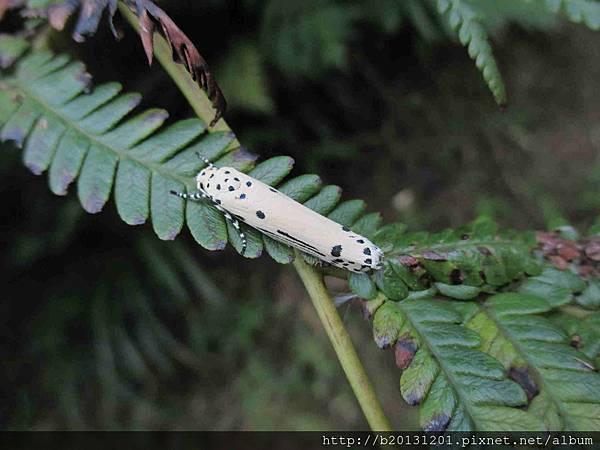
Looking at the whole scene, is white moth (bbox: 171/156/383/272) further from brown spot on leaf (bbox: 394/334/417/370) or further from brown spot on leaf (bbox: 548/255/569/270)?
brown spot on leaf (bbox: 548/255/569/270)

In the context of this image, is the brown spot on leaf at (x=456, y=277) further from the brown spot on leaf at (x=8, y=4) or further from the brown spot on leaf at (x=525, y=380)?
the brown spot on leaf at (x=8, y=4)

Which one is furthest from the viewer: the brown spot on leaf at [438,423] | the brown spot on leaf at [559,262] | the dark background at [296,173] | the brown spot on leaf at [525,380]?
the dark background at [296,173]

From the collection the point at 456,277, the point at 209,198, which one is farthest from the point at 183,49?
the point at 456,277

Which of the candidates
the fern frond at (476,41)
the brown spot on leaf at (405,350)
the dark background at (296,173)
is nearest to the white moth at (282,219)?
the brown spot on leaf at (405,350)

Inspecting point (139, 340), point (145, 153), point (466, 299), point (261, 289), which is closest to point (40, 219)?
point (139, 340)

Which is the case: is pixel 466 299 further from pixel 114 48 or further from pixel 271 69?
pixel 114 48
